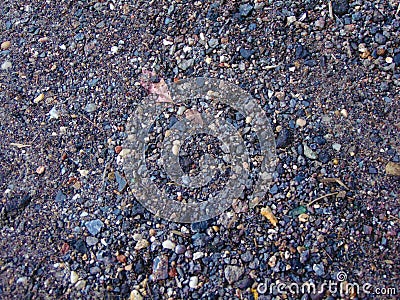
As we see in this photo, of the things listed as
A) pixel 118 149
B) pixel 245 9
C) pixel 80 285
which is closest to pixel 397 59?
pixel 245 9

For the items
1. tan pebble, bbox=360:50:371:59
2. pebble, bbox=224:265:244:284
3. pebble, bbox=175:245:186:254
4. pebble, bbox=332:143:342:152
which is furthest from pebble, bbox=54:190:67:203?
tan pebble, bbox=360:50:371:59

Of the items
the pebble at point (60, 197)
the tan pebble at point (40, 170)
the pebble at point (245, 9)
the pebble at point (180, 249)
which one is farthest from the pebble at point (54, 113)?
the pebble at point (245, 9)

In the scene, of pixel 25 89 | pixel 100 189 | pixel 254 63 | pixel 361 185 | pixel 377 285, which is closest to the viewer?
pixel 377 285

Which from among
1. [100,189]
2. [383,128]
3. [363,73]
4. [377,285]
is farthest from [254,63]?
[377,285]

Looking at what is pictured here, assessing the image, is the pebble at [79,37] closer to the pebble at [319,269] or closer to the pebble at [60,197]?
the pebble at [60,197]

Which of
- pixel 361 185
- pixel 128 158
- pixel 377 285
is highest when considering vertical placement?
pixel 128 158

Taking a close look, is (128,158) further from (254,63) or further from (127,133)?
(254,63)
